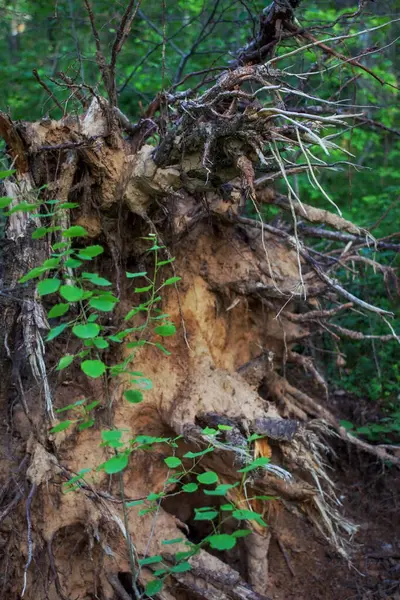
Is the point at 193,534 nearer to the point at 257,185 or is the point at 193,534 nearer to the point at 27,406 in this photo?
the point at 27,406

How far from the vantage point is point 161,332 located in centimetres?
256

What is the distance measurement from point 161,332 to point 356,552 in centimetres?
284

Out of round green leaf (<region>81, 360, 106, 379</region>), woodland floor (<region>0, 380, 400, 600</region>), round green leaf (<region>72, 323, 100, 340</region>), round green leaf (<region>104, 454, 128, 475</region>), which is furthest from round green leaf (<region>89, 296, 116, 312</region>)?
woodland floor (<region>0, 380, 400, 600</region>)

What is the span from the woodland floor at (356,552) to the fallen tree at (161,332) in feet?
0.58

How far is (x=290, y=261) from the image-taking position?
4.61 metres

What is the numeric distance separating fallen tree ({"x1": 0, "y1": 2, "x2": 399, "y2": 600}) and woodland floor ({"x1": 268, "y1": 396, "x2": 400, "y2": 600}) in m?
0.18

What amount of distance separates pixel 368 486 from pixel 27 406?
9.92 feet

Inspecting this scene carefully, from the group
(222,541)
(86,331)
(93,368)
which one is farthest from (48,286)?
(222,541)

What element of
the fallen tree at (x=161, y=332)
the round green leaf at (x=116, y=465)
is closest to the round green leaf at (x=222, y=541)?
the fallen tree at (x=161, y=332)

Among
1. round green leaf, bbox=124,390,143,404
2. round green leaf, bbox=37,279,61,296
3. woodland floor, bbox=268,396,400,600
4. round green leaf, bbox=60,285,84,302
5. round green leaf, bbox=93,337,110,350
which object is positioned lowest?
woodland floor, bbox=268,396,400,600

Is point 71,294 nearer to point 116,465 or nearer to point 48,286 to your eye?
point 48,286

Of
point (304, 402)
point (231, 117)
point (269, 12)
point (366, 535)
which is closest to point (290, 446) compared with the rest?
point (304, 402)

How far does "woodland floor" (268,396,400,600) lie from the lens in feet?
13.2

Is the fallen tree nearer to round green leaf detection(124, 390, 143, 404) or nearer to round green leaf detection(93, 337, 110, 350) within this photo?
round green leaf detection(124, 390, 143, 404)
